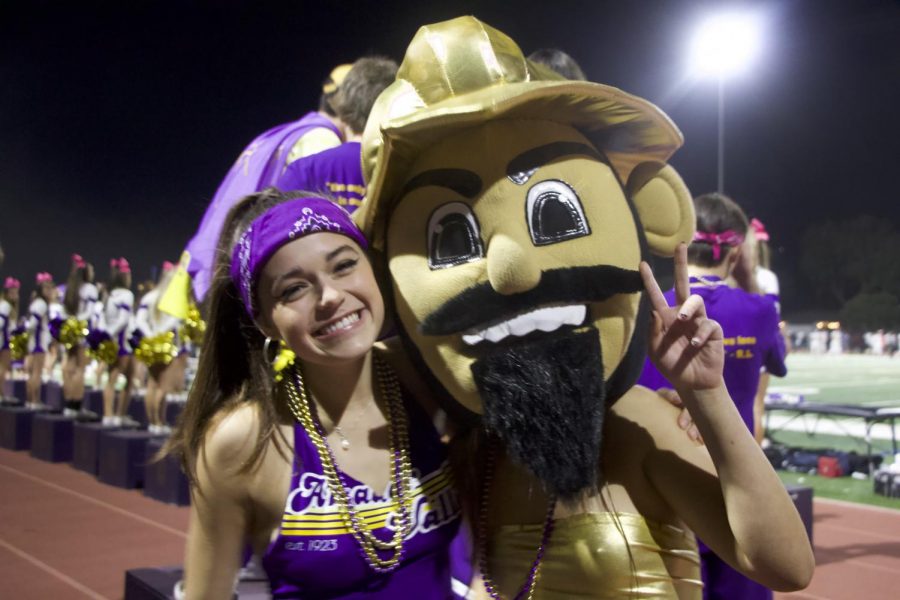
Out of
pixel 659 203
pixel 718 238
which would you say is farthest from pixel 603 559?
pixel 718 238

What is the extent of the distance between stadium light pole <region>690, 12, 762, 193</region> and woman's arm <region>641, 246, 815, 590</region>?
9.72 m

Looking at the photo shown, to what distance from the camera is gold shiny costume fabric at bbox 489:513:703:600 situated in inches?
51.4

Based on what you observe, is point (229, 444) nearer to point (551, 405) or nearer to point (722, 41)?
point (551, 405)

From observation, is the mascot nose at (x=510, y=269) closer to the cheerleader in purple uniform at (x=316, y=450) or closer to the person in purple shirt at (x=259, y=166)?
the cheerleader in purple uniform at (x=316, y=450)

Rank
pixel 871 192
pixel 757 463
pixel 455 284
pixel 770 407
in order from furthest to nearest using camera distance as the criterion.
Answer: pixel 871 192 → pixel 770 407 → pixel 455 284 → pixel 757 463

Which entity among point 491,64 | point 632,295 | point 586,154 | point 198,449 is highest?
point 491,64

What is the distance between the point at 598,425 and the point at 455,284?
31cm

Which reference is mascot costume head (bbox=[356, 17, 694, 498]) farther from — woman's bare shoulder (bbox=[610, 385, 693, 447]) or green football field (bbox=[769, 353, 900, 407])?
green football field (bbox=[769, 353, 900, 407])

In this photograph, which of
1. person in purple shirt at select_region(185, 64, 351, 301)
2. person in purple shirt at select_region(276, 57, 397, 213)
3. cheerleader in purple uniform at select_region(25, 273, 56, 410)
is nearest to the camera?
person in purple shirt at select_region(276, 57, 397, 213)

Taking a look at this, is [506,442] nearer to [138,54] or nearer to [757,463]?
[757,463]

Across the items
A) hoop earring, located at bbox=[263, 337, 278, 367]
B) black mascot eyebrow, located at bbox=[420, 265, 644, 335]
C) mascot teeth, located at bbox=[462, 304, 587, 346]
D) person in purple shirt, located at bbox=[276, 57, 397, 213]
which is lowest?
hoop earring, located at bbox=[263, 337, 278, 367]

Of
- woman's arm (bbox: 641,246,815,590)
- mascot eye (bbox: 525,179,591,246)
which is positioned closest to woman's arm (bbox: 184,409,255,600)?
mascot eye (bbox: 525,179,591,246)

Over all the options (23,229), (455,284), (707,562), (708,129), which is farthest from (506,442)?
(708,129)

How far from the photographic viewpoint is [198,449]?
150 cm
